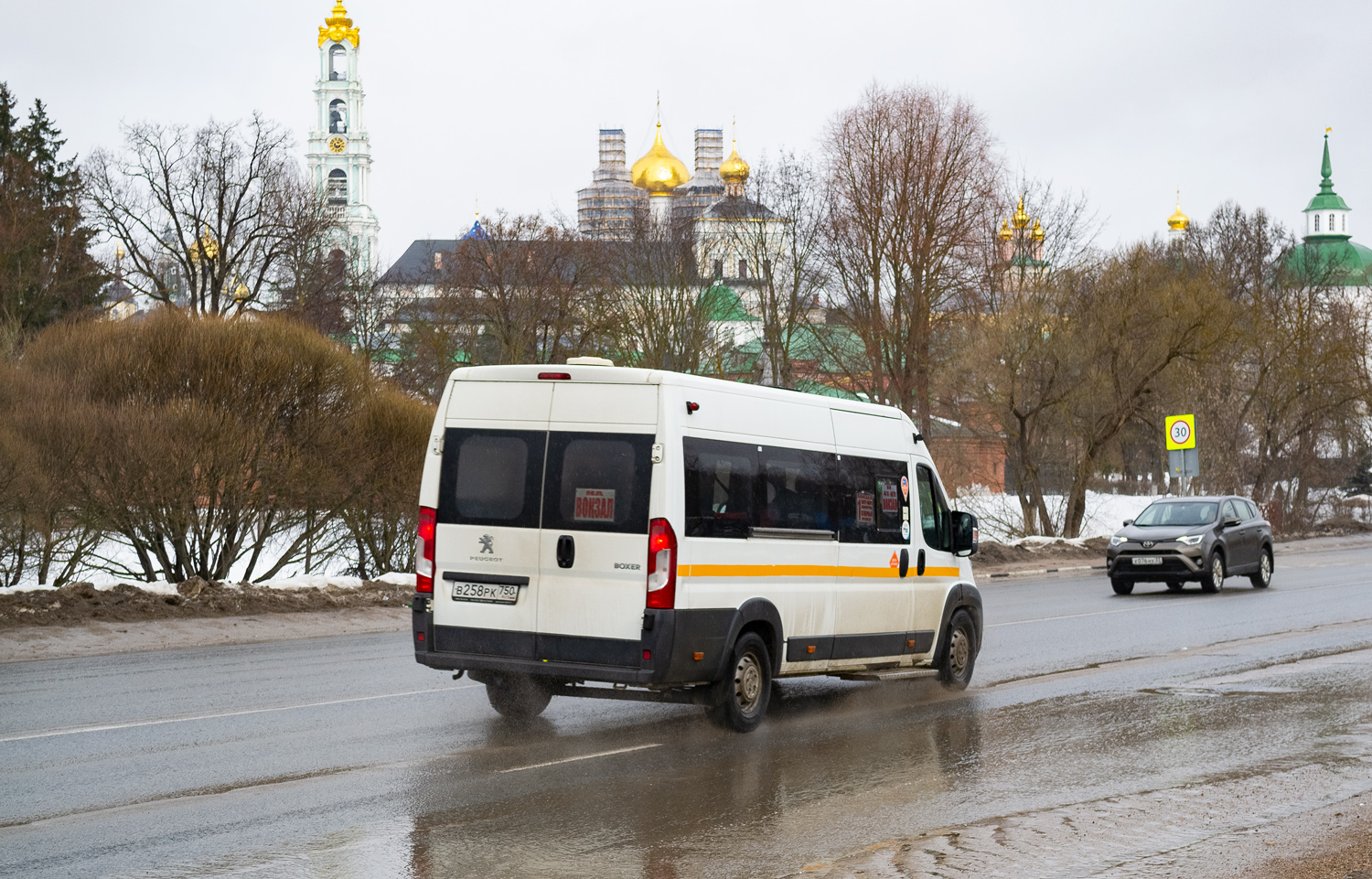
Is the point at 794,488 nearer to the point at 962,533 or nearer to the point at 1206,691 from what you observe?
the point at 962,533

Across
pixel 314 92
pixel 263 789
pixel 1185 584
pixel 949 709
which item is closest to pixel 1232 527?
pixel 1185 584

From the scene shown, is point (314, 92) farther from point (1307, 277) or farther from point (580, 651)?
point (580, 651)

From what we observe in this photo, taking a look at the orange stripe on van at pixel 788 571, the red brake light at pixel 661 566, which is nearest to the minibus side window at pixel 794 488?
the orange stripe on van at pixel 788 571

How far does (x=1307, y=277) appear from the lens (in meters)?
68.9

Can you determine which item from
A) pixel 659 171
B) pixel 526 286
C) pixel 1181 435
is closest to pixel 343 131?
pixel 659 171

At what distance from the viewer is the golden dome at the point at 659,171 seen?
129 metres

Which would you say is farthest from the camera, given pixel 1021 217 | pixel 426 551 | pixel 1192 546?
pixel 1021 217

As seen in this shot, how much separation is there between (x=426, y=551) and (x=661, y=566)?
5.74 feet

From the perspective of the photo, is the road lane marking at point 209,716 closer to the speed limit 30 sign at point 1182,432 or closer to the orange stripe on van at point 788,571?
the orange stripe on van at point 788,571

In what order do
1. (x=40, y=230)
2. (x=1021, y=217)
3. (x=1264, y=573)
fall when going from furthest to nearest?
(x=40, y=230) → (x=1021, y=217) → (x=1264, y=573)

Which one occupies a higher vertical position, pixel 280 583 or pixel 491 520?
pixel 491 520

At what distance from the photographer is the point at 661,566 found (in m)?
9.08

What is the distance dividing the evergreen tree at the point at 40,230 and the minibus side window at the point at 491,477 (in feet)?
107

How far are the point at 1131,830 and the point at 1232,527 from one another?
64.4 ft
